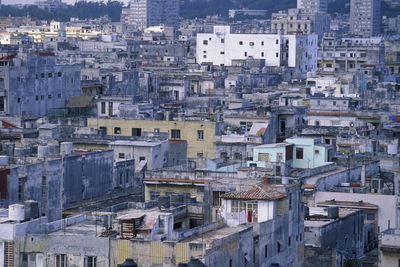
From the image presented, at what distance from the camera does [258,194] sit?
41.8m

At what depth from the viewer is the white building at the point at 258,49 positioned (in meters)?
159

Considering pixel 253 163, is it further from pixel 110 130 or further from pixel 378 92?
pixel 378 92

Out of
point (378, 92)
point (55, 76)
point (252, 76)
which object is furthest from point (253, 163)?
point (252, 76)

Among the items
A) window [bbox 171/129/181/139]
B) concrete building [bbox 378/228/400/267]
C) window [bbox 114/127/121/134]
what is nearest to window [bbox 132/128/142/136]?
window [bbox 114/127/121/134]

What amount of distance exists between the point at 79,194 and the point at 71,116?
4167cm

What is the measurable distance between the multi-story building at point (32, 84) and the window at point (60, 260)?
50.6 m

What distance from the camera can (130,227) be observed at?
38406 mm

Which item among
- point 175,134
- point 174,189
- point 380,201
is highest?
point 174,189

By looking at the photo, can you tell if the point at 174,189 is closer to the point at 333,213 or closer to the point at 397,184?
the point at 333,213

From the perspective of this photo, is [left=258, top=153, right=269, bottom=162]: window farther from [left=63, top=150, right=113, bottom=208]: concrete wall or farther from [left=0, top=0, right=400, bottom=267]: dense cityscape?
[left=63, top=150, right=113, bottom=208]: concrete wall

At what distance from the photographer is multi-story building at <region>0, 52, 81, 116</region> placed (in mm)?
90750

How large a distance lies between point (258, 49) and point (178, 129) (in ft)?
274

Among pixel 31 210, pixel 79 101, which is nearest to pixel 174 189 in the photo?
pixel 31 210

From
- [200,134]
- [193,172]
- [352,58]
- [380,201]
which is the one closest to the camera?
[193,172]
